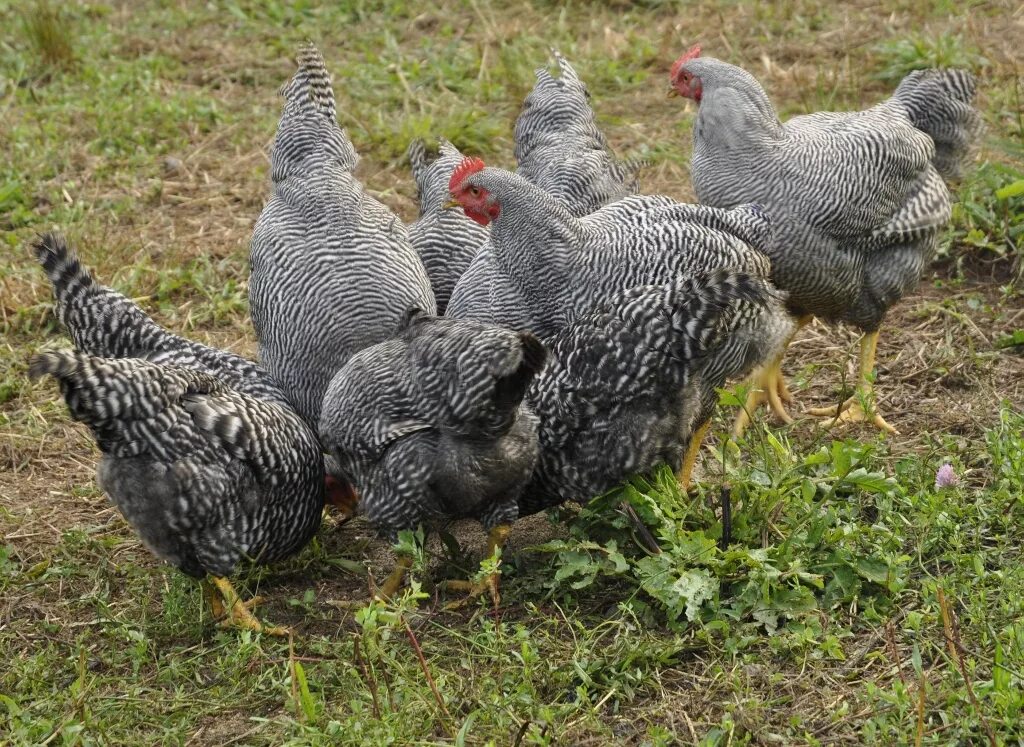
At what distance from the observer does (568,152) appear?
6.38 m

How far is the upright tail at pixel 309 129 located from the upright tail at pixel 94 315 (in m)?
1.29

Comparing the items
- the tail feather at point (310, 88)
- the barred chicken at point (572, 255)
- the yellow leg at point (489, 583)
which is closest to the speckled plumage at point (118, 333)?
the barred chicken at point (572, 255)

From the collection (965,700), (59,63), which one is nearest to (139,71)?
(59,63)

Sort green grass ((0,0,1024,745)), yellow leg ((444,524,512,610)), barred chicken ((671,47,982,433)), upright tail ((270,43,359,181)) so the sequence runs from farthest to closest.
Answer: upright tail ((270,43,359,181)), barred chicken ((671,47,982,433)), yellow leg ((444,524,512,610)), green grass ((0,0,1024,745))

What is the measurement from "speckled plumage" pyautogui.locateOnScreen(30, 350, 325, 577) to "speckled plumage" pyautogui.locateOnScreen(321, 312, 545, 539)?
1.01 ft

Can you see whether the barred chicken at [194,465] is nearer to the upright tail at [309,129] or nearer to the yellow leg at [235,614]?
the yellow leg at [235,614]

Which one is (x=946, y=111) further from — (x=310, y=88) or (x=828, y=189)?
(x=310, y=88)

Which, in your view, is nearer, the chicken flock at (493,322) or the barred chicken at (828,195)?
the chicken flock at (493,322)

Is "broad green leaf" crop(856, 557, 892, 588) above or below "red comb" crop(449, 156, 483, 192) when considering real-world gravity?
below

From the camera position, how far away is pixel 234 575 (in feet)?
15.9

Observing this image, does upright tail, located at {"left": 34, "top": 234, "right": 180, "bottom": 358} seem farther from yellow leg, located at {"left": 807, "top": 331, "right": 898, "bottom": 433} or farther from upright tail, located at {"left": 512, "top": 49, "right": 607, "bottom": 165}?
yellow leg, located at {"left": 807, "top": 331, "right": 898, "bottom": 433}

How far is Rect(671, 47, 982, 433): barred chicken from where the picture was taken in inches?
210

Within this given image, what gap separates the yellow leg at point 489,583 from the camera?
447cm

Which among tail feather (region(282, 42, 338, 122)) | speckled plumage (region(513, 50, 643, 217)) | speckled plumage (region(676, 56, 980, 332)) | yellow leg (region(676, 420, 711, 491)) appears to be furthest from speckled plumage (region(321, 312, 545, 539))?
tail feather (region(282, 42, 338, 122))
